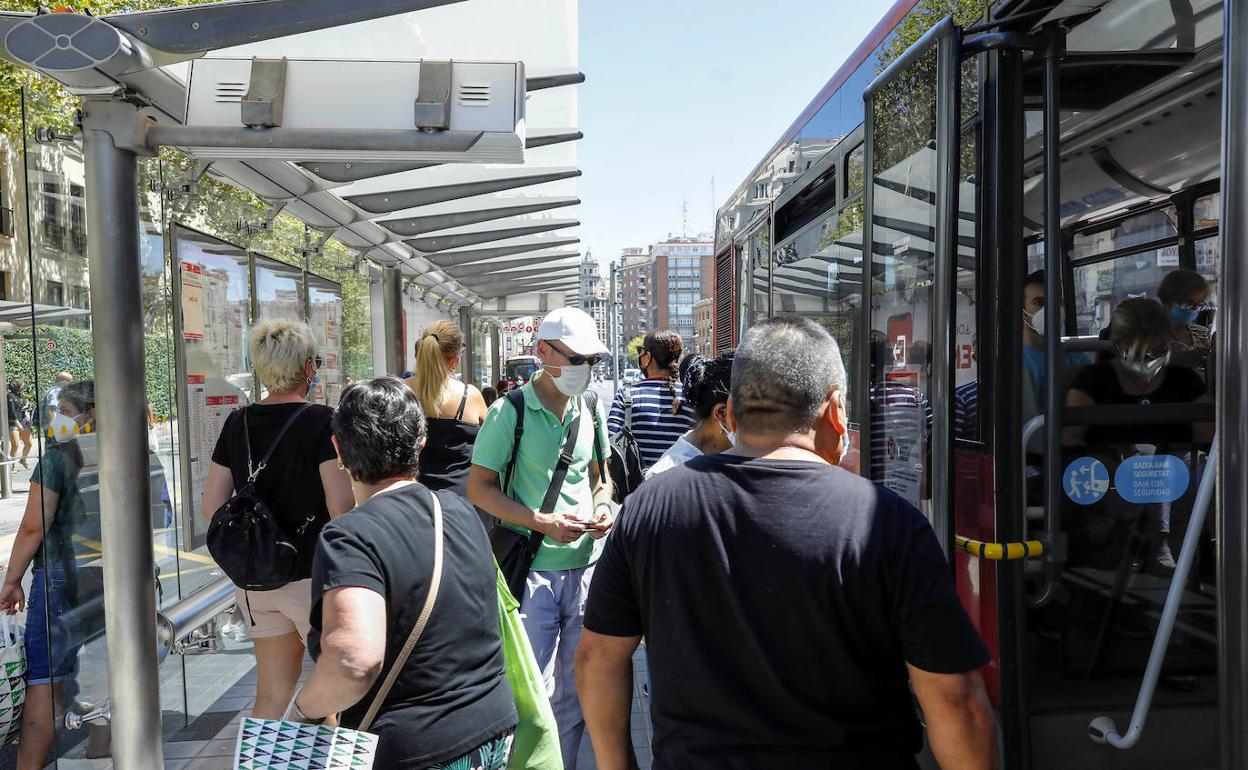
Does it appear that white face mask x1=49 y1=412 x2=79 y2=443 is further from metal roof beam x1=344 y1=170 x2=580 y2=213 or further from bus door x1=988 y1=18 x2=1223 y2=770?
bus door x1=988 y1=18 x2=1223 y2=770

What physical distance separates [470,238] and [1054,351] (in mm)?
6239

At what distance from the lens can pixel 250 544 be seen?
10.4 feet

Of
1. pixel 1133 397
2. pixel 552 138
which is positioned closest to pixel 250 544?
pixel 1133 397

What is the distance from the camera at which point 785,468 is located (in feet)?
5.25

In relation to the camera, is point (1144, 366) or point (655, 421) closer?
point (1144, 366)

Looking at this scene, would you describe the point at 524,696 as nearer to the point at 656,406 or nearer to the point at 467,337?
the point at 656,406

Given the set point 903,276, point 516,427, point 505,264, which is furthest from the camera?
point 505,264

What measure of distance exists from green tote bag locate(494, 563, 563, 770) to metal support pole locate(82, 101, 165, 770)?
5.50 ft

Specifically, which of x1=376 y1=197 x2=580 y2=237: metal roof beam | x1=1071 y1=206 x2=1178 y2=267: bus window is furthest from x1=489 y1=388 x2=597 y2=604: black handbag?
x1=376 y1=197 x2=580 y2=237: metal roof beam

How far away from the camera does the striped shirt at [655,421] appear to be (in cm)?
470

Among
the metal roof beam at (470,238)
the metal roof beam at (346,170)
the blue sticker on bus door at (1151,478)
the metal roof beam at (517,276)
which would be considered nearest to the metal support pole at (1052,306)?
the blue sticker on bus door at (1151,478)

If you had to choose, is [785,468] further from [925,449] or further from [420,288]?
[420,288]

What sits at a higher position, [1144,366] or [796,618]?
[1144,366]

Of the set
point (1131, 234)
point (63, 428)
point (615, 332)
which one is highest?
point (615, 332)
